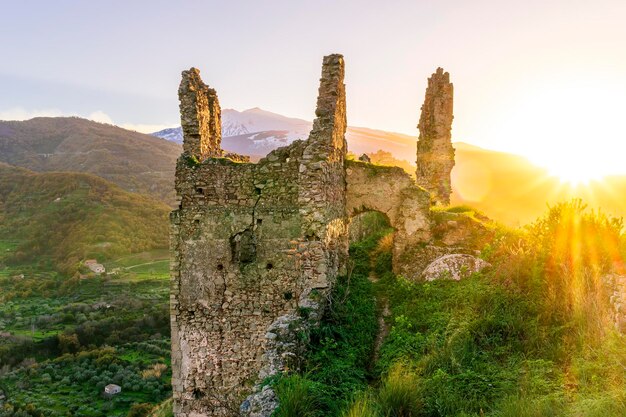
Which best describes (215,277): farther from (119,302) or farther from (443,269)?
(119,302)

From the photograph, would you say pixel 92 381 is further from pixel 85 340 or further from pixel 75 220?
pixel 75 220

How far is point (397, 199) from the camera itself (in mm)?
11758

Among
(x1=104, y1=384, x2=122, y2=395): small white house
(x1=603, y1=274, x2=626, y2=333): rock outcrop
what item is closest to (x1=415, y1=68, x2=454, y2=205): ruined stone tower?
(x1=603, y1=274, x2=626, y2=333): rock outcrop

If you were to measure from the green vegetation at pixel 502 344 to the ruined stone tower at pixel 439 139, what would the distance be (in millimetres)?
8645

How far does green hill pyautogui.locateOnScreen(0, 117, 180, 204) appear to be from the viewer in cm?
8286

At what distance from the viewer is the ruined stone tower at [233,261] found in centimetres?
905

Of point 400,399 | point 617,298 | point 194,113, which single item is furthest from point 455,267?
point 194,113

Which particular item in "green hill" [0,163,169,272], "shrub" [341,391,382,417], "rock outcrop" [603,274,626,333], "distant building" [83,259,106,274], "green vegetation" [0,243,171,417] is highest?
"rock outcrop" [603,274,626,333]

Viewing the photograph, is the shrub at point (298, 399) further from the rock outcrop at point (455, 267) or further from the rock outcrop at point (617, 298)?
the rock outcrop at point (455, 267)

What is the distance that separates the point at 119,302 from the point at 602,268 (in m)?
48.5

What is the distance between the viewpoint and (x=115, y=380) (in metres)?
29.4

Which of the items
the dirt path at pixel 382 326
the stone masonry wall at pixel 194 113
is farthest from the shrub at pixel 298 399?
the stone masonry wall at pixel 194 113

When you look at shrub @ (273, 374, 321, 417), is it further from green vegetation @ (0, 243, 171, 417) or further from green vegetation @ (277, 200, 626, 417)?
green vegetation @ (0, 243, 171, 417)

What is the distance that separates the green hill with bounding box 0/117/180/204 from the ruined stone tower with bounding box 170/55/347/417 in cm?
6825
